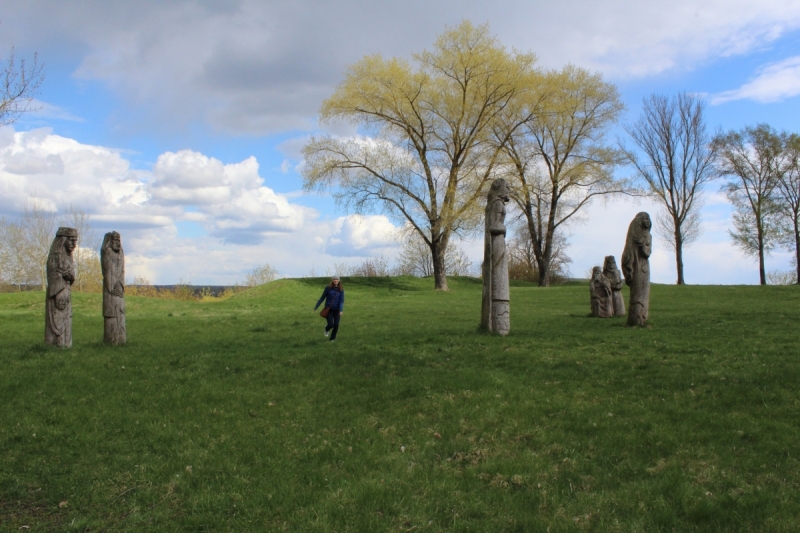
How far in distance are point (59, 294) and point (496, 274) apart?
10.7m

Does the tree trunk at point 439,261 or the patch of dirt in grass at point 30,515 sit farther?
the tree trunk at point 439,261

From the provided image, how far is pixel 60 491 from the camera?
6297 millimetres

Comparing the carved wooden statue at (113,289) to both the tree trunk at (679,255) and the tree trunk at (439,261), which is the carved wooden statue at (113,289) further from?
the tree trunk at (679,255)

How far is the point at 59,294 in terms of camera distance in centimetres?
1330

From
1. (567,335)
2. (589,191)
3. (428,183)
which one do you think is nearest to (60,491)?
(567,335)

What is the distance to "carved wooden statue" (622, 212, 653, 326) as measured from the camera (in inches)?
591

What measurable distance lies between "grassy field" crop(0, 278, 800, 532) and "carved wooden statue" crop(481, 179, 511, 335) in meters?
0.72

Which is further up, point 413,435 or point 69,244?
point 69,244

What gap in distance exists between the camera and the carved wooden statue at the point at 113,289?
1400 centimetres

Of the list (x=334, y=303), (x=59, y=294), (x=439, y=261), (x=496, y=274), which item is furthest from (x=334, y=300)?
(x=439, y=261)

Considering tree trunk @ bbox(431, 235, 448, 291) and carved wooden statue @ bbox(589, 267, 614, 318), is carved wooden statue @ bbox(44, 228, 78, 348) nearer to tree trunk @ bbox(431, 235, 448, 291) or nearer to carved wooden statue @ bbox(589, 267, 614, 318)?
carved wooden statue @ bbox(589, 267, 614, 318)

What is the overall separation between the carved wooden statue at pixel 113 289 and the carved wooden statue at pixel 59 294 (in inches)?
31.1

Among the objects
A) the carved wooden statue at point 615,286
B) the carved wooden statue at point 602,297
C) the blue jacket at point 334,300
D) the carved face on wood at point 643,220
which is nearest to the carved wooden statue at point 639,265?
the carved face on wood at point 643,220

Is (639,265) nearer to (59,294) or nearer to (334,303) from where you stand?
(334,303)
